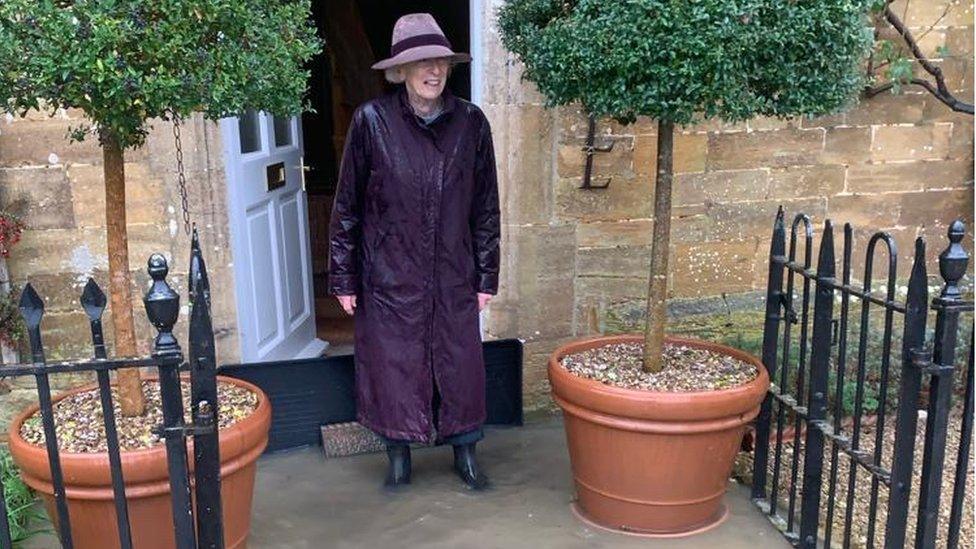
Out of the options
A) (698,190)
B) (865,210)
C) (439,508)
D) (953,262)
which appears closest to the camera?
(953,262)

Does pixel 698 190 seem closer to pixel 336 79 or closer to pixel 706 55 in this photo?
pixel 706 55

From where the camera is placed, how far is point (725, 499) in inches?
132

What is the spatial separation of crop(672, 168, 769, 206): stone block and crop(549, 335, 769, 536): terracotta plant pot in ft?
4.24

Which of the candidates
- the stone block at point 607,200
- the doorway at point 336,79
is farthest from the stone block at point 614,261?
the doorway at point 336,79

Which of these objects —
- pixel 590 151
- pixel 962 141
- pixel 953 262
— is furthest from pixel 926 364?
pixel 962 141

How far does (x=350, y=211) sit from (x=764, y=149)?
227 centimetres

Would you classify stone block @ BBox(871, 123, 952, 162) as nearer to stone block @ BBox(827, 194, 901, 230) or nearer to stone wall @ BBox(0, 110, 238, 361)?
stone block @ BBox(827, 194, 901, 230)

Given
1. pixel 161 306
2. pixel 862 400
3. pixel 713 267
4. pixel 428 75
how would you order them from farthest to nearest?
pixel 713 267, pixel 428 75, pixel 862 400, pixel 161 306

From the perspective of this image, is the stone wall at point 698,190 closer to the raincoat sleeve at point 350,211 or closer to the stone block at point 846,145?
the stone block at point 846,145

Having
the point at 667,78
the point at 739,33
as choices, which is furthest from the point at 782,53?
the point at 667,78

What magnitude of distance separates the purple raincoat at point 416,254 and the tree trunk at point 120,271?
891 mm

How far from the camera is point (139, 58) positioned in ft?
6.83

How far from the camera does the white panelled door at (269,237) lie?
12.6 ft

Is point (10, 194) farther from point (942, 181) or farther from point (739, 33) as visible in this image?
point (942, 181)
